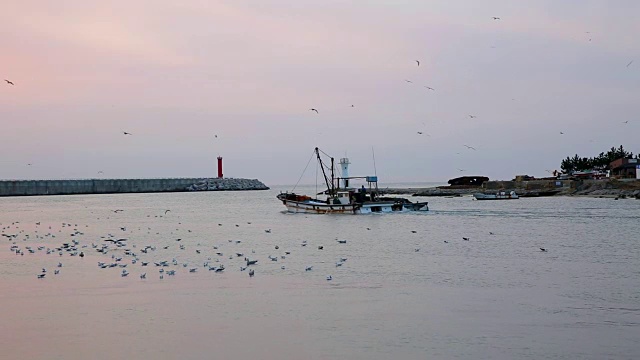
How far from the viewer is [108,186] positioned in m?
151

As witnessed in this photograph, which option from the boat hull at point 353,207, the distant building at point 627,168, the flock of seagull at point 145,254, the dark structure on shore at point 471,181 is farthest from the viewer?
the dark structure on shore at point 471,181

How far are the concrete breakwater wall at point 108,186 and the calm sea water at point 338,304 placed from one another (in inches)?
4566

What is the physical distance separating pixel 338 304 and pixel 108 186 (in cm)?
14192

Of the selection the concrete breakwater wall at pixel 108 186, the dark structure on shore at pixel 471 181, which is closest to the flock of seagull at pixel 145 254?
the dark structure on shore at pixel 471 181

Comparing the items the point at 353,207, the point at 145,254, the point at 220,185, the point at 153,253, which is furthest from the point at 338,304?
the point at 220,185

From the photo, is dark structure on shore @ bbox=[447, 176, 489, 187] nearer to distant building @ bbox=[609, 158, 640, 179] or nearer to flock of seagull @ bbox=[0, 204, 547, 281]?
distant building @ bbox=[609, 158, 640, 179]

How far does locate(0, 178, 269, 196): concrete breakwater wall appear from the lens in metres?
137

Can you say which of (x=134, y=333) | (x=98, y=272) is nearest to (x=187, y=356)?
(x=134, y=333)

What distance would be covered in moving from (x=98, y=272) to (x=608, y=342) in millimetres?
14578

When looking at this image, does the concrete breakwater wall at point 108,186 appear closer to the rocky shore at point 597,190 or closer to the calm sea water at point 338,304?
the rocky shore at point 597,190

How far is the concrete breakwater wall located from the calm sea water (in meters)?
116

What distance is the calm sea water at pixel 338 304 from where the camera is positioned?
12.5 m

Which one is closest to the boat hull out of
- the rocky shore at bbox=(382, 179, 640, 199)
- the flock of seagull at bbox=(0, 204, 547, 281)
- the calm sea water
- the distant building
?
the flock of seagull at bbox=(0, 204, 547, 281)

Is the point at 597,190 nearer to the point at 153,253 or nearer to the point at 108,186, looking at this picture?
the point at 153,253
